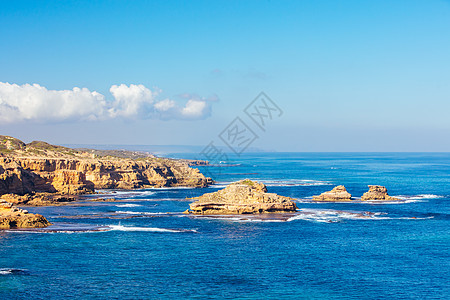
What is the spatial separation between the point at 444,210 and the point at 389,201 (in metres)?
16.0

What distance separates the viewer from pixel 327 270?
52.3 metres

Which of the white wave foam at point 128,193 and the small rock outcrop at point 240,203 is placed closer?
the small rock outcrop at point 240,203

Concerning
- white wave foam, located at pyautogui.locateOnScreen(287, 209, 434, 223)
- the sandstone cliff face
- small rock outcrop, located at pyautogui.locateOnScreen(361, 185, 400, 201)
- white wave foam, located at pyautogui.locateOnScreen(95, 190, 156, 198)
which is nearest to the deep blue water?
white wave foam, located at pyautogui.locateOnScreen(287, 209, 434, 223)

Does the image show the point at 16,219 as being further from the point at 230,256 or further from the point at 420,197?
the point at 420,197

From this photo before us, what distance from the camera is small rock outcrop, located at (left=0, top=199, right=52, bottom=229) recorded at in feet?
241

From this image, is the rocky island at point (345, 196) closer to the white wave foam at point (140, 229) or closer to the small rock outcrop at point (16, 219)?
the white wave foam at point (140, 229)

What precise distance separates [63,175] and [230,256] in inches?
3407

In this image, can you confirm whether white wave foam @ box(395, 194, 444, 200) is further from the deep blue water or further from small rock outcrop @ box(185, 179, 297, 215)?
small rock outcrop @ box(185, 179, 297, 215)

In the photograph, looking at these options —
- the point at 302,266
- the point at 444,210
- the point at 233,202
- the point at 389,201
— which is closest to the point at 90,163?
the point at 233,202

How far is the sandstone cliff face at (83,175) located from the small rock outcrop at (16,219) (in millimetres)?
36325

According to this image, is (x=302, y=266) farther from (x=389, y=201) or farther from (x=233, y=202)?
(x=389, y=201)

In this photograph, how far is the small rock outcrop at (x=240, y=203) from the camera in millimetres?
90688

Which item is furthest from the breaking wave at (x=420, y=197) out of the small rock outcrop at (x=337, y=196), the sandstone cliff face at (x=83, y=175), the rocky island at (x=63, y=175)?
the sandstone cliff face at (x=83, y=175)

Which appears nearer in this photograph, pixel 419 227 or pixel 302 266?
pixel 302 266
